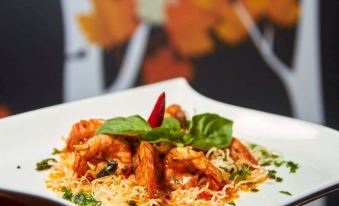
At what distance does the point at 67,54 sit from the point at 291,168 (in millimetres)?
2448

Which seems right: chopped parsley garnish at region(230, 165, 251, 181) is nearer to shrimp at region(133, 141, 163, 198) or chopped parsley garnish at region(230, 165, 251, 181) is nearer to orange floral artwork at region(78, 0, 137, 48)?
shrimp at region(133, 141, 163, 198)

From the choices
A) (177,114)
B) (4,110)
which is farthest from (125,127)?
(4,110)

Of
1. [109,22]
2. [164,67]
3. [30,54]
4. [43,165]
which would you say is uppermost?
[109,22]

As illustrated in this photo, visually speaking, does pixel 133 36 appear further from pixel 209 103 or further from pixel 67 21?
pixel 209 103

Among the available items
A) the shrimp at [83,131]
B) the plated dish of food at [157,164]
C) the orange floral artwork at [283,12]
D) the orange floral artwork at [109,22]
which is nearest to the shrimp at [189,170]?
the plated dish of food at [157,164]

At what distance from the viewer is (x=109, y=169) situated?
2467 mm

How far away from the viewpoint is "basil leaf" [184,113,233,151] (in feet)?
8.65

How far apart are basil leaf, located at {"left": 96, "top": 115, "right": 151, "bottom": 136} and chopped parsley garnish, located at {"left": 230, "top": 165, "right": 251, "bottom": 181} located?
43 cm

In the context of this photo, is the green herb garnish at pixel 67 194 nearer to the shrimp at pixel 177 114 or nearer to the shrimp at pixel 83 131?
the shrimp at pixel 83 131

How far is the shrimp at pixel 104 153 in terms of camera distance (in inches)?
96.2

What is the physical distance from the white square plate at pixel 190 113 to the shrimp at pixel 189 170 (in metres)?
0.14

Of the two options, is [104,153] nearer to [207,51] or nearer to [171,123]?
[171,123]

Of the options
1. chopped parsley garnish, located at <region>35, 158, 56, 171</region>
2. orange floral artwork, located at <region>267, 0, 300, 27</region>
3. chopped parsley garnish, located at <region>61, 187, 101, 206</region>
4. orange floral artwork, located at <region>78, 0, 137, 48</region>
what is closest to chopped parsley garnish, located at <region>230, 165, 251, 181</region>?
chopped parsley garnish, located at <region>61, 187, 101, 206</region>

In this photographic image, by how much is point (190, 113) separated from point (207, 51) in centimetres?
179
